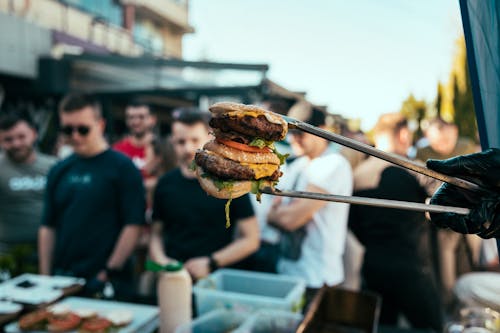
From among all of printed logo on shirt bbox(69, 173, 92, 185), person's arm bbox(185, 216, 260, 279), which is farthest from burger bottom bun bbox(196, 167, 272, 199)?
printed logo on shirt bbox(69, 173, 92, 185)

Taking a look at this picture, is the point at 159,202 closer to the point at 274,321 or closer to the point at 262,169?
the point at 274,321

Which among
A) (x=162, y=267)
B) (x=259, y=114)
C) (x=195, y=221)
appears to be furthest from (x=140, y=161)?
(x=259, y=114)

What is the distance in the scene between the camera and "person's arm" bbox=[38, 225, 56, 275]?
3318mm

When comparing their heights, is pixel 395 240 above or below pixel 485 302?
above

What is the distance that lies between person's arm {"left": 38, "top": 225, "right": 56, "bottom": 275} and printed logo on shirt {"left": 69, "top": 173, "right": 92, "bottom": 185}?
51 centimetres

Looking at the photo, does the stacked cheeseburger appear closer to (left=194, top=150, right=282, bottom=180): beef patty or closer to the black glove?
(left=194, top=150, right=282, bottom=180): beef patty

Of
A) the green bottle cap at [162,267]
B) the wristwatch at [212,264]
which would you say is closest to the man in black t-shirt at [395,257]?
the wristwatch at [212,264]

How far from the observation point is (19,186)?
4039 mm

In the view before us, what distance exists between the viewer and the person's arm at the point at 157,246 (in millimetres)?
2980

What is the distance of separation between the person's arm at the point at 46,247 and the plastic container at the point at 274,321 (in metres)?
2.29

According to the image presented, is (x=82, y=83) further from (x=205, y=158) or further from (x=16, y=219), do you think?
(x=205, y=158)

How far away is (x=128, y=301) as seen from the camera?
8.32 ft

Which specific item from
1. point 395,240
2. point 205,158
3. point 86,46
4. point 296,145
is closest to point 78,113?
point 296,145

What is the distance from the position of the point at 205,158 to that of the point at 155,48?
2165 centimetres
